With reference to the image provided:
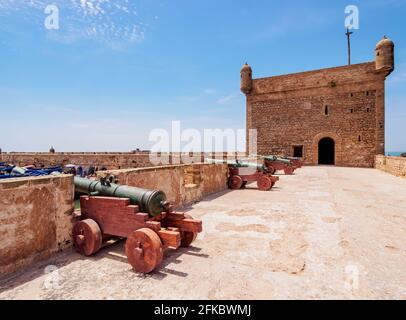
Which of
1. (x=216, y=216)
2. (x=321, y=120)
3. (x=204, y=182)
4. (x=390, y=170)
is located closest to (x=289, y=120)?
(x=321, y=120)

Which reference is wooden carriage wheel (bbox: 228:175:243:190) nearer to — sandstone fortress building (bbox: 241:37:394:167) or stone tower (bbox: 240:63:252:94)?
sandstone fortress building (bbox: 241:37:394:167)

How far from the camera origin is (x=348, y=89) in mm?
16828

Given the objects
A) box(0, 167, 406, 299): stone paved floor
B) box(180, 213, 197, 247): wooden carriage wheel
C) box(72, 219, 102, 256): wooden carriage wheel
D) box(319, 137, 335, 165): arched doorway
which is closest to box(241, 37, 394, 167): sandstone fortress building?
box(319, 137, 335, 165): arched doorway

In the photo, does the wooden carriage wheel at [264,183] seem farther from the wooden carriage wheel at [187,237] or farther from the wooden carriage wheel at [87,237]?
the wooden carriage wheel at [87,237]

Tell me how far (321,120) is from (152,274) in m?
18.5

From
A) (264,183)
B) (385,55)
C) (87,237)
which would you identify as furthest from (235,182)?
(385,55)

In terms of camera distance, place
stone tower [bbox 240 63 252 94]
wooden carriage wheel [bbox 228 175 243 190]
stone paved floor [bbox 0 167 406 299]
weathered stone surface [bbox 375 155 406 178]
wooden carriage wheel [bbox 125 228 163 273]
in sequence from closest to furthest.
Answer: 1. stone paved floor [bbox 0 167 406 299]
2. wooden carriage wheel [bbox 125 228 163 273]
3. wooden carriage wheel [bbox 228 175 243 190]
4. weathered stone surface [bbox 375 155 406 178]
5. stone tower [bbox 240 63 252 94]

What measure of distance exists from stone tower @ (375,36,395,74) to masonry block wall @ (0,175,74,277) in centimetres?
1915

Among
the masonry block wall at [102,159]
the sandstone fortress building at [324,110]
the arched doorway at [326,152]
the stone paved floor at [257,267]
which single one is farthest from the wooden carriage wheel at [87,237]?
the arched doorway at [326,152]

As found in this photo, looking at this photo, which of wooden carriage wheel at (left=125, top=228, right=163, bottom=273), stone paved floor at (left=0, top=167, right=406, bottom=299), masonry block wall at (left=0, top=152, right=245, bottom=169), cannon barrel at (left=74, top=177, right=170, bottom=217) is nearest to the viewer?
stone paved floor at (left=0, top=167, right=406, bottom=299)

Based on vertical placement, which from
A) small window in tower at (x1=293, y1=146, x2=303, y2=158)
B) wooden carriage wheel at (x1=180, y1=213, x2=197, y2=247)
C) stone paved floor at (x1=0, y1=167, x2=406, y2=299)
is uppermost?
small window in tower at (x1=293, y1=146, x2=303, y2=158)

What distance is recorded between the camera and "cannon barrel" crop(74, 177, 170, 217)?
8.29 feet

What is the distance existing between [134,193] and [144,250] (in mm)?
651
